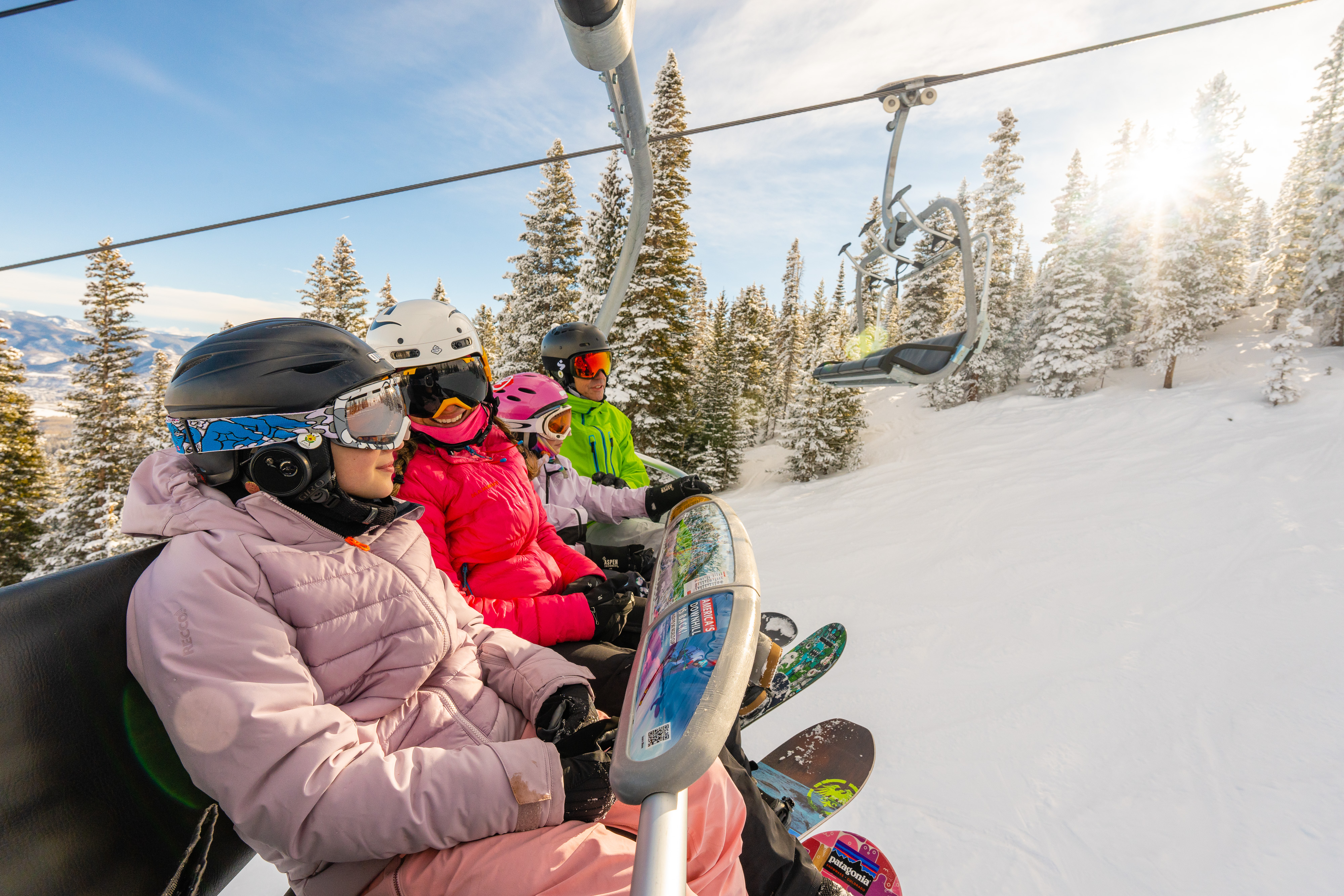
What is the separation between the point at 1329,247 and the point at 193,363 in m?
33.7

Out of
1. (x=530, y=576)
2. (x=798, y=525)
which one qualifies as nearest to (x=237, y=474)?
(x=530, y=576)

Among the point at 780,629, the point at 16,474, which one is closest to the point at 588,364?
the point at 780,629

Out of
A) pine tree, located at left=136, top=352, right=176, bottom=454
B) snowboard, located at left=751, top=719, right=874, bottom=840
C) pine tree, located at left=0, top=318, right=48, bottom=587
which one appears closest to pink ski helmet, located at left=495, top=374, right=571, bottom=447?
snowboard, located at left=751, top=719, right=874, bottom=840

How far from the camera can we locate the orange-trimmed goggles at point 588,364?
4707mm

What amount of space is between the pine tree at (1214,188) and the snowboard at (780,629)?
30.3 meters

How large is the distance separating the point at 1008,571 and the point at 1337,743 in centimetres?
282

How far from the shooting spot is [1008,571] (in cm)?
600

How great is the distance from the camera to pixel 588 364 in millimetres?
4734

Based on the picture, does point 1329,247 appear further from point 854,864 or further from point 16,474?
point 16,474

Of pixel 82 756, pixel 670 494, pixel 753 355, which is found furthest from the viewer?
pixel 753 355

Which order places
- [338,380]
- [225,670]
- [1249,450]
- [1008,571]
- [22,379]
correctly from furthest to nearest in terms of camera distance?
[22,379], [1249,450], [1008,571], [338,380], [225,670]

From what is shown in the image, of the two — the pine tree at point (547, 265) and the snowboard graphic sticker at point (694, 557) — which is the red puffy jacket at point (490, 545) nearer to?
the snowboard graphic sticker at point (694, 557)

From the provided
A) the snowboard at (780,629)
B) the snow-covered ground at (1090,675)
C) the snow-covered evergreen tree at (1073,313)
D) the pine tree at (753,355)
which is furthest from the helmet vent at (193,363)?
the pine tree at (753,355)

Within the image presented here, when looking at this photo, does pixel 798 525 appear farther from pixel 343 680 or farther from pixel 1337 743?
pixel 343 680
